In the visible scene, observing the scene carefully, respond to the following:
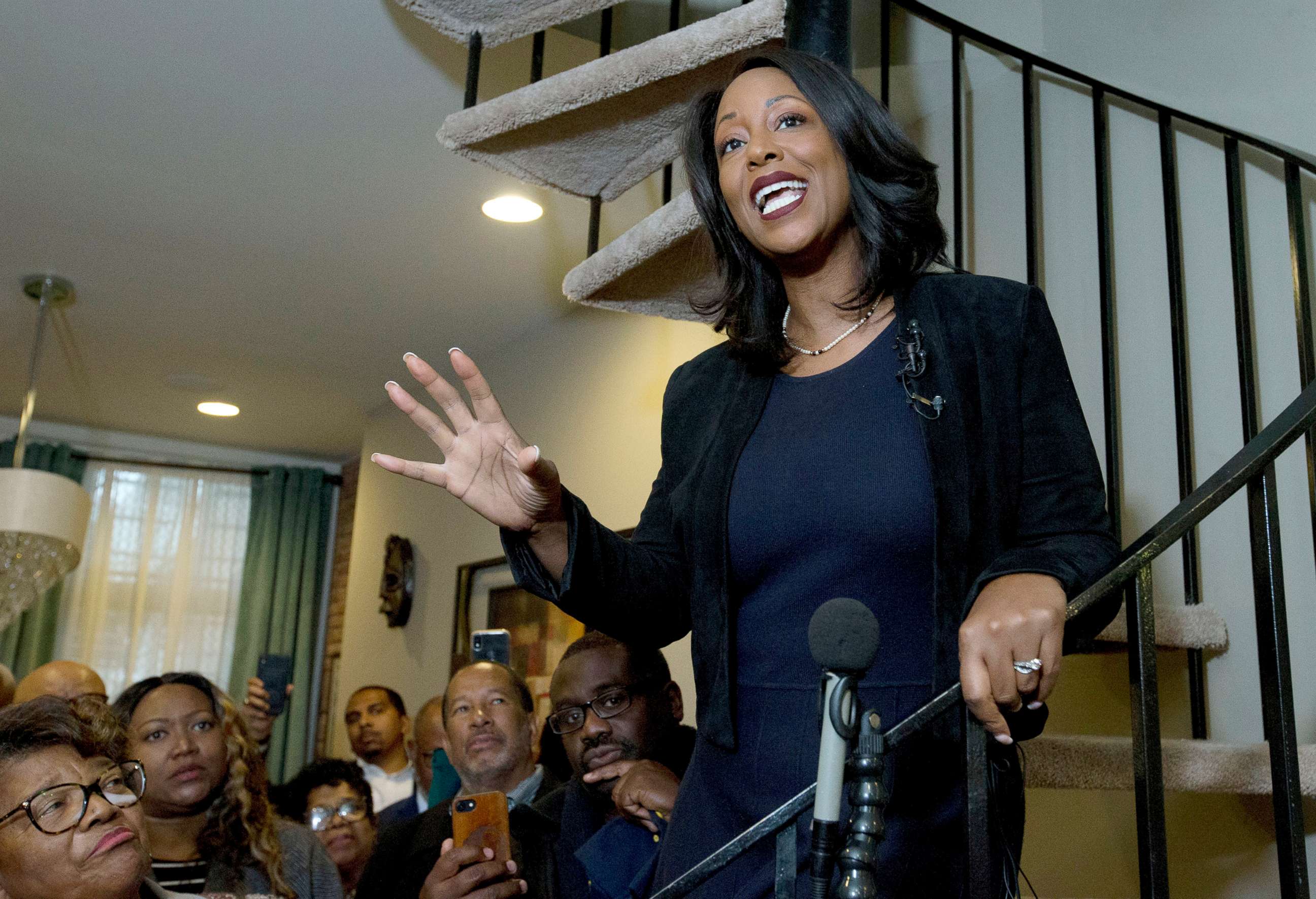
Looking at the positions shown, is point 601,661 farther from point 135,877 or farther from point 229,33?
point 229,33

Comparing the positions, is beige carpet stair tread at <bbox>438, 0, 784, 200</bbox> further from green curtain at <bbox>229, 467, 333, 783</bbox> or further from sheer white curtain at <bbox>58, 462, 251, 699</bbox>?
sheer white curtain at <bbox>58, 462, 251, 699</bbox>

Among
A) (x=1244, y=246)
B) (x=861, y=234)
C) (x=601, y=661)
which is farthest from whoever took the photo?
(x=1244, y=246)

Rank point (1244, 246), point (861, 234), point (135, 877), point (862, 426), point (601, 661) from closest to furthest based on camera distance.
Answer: point (862, 426), point (861, 234), point (135, 877), point (601, 661), point (1244, 246)

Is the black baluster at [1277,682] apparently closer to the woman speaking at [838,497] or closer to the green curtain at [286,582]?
the woman speaking at [838,497]

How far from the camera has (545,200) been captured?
12.1ft

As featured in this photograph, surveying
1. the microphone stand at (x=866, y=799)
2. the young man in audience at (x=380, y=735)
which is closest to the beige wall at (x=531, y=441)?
the young man in audience at (x=380, y=735)

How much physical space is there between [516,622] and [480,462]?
342cm

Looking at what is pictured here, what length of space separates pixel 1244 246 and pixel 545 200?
202 cm

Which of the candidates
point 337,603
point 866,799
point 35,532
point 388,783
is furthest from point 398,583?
point 866,799

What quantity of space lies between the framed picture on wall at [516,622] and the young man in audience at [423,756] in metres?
0.35

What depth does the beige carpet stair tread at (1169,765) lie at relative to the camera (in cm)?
177

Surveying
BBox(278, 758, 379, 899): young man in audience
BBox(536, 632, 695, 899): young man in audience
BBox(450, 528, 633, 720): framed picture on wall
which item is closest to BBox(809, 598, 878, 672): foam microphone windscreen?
BBox(536, 632, 695, 899): young man in audience

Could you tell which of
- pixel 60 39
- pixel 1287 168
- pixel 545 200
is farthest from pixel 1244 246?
pixel 60 39

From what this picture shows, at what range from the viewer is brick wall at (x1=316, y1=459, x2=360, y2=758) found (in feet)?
20.8
